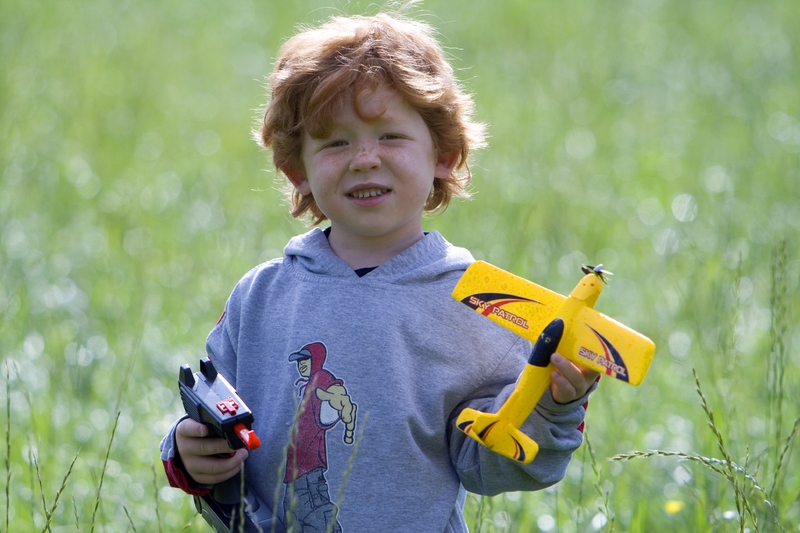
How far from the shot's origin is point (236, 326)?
2.25 metres

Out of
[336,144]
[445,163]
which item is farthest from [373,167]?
[445,163]

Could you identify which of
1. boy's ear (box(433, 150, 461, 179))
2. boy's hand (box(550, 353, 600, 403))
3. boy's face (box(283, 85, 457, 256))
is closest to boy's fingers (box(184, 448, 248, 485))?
boy's face (box(283, 85, 457, 256))

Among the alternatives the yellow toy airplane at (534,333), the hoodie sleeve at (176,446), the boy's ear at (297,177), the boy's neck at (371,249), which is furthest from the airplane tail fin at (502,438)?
the boy's ear at (297,177)

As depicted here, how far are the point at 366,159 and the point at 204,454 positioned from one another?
73cm

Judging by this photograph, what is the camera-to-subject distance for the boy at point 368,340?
2.00 meters

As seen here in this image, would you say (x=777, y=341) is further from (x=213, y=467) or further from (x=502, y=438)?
(x=213, y=467)

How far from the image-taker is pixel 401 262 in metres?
2.12

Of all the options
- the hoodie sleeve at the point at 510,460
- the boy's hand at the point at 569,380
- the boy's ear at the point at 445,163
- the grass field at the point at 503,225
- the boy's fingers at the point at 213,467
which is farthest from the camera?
the grass field at the point at 503,225

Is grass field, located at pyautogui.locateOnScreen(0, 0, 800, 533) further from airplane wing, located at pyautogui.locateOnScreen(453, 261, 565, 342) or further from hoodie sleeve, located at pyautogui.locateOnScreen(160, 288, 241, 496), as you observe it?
airplane wing, located at pyautogui.locateOnScreen(453, 261, 565, 342)

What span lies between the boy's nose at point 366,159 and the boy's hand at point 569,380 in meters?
0.61

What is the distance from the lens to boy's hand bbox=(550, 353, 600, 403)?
5.80 ft

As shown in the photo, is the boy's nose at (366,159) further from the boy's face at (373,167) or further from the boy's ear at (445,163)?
the boy's ear at (445,163)

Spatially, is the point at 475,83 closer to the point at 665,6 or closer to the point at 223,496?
the point at 665,6

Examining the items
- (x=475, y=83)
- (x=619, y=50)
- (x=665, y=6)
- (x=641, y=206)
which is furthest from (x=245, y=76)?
(x=665, y=6)
